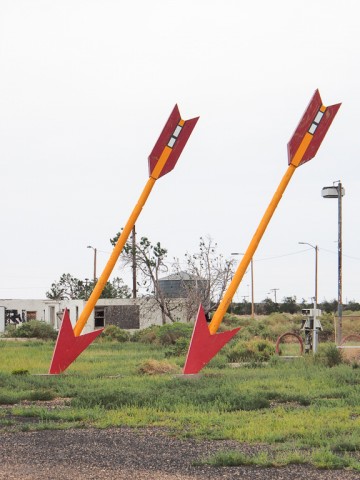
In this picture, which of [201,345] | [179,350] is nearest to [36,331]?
[179,350]

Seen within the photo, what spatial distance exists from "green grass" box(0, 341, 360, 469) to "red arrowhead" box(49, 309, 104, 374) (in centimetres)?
46

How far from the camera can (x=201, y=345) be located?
20.7 metres

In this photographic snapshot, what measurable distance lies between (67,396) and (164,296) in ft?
133

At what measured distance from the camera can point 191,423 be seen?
13625 millimetres

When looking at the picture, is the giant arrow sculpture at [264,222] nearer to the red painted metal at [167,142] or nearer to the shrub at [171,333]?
the red painted metal at [167,142]

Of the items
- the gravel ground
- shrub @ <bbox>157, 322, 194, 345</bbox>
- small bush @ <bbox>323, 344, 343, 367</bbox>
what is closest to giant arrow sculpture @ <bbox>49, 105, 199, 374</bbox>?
small bush @ <bbox>323, 344, 343, 367</bbox>

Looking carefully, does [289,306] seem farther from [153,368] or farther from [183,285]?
[153,368]

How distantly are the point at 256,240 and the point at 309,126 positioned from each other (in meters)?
3.29

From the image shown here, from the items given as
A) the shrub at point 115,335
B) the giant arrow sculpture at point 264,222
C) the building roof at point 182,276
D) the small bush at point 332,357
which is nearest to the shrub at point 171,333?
the shrub at point 115,335

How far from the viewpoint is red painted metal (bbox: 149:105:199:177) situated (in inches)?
921

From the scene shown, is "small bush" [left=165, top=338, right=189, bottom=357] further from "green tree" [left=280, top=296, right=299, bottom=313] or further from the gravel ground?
"green tree" [left=280, top=296, right=299, bottom=313]

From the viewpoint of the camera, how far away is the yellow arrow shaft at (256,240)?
2141 centimetres

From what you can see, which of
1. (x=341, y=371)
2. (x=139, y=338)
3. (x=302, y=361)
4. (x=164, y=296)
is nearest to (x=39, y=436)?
(x=341, y=371)

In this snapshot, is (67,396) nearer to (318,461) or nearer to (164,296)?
(318,461)
